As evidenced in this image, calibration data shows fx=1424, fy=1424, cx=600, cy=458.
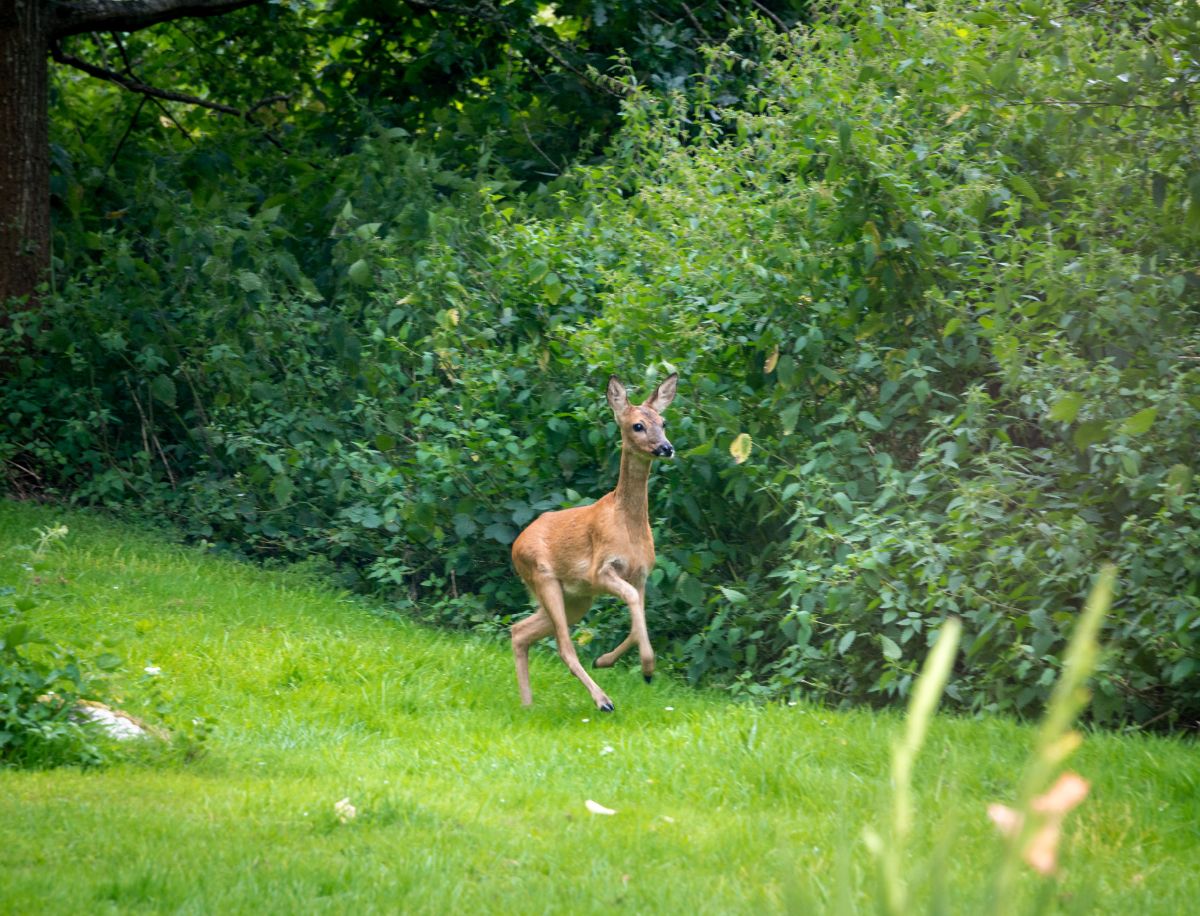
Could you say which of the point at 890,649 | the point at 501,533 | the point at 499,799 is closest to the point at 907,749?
the point at 499,799

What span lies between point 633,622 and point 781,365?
1.94 metres

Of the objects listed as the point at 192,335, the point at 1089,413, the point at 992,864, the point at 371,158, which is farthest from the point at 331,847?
the point at 371,158

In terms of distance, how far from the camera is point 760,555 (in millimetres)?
9586

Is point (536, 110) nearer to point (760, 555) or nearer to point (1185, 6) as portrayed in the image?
point (760, 555)

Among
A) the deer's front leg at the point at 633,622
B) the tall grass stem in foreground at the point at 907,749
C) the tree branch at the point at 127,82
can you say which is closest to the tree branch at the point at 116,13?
the tree branch at the point at 127,82

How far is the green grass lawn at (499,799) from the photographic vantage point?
16.1 ft

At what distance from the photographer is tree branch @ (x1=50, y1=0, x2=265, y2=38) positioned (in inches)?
533

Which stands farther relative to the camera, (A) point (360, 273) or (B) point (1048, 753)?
(A) point (360, 273)

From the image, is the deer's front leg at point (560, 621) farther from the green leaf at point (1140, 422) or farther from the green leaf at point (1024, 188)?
the green leaf at point (1024, 188)

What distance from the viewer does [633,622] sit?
27.3 feet

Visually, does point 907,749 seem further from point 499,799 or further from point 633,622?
point 633,622

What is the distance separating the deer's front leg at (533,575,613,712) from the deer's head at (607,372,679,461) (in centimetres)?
98

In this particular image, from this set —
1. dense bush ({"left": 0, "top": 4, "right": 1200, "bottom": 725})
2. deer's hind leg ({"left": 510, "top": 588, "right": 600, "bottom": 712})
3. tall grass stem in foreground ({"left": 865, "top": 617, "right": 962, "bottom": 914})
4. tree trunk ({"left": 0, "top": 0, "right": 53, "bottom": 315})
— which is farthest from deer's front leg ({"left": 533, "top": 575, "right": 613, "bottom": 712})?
tree trunk ({"left": 0, "top": 0, "right": 53, "bottom": 315})

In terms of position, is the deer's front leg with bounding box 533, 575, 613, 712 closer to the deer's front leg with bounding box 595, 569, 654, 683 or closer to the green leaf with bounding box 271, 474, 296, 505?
the deer's front leg with bounding box 595, 569, 654, 683
